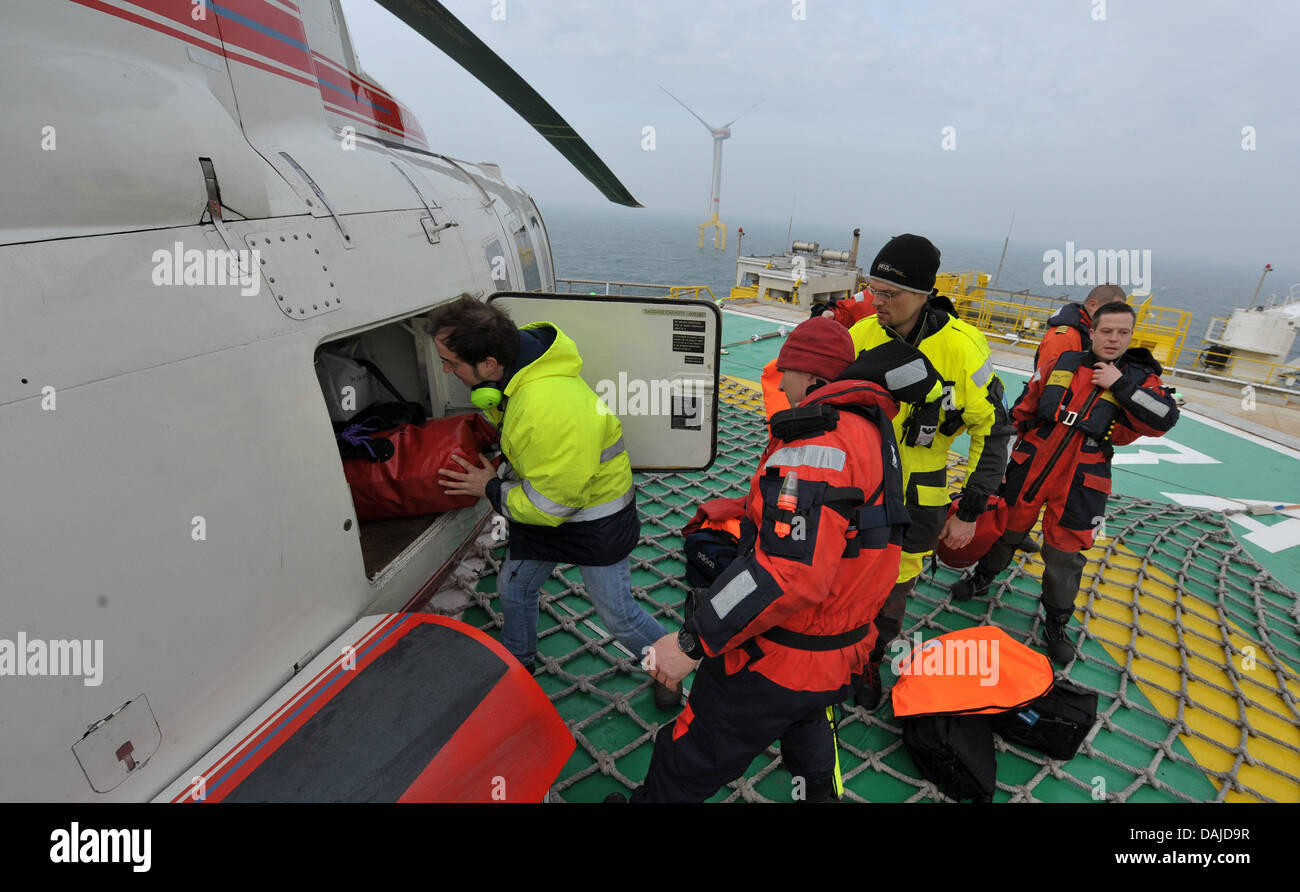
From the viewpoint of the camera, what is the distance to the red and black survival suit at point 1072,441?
317cm

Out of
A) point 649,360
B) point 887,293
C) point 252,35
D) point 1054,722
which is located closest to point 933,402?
point 887,293

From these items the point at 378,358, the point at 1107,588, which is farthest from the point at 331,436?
Result: the point at 1107,588

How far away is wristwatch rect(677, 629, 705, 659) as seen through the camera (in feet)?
6.31

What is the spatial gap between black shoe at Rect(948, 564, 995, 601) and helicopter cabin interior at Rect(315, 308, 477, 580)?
3.55 metres

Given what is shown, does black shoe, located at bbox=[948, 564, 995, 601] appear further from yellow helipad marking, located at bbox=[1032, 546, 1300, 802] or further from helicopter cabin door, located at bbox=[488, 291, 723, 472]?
helicopter cabin door, located at bbox=[488, 291, 723, 472]

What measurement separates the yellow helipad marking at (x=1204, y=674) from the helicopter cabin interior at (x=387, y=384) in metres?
4.34

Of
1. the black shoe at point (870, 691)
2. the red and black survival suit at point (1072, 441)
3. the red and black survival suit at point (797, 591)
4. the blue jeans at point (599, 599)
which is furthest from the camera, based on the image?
the red and black survival suit at point (1072, 441)

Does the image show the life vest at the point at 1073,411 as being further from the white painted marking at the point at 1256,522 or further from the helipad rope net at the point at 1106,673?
the white painted marking at the point at 1256,522

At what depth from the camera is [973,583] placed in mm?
4047

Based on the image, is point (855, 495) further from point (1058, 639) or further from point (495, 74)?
point (495, 74)

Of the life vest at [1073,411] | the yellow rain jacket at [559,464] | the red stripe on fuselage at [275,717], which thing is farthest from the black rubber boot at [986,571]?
the red stripe on fuselage at [275,717]

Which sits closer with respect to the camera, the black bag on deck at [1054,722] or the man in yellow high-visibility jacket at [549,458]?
the man in yellow high-visibility jacket at [549,458]

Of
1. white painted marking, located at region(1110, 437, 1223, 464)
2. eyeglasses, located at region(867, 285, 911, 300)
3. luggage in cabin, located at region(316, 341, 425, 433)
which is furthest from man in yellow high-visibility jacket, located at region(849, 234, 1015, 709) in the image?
white painted marking, located at region(1110, 437, 1223, 464)

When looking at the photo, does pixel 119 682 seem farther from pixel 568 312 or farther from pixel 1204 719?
pixel 1204 719
